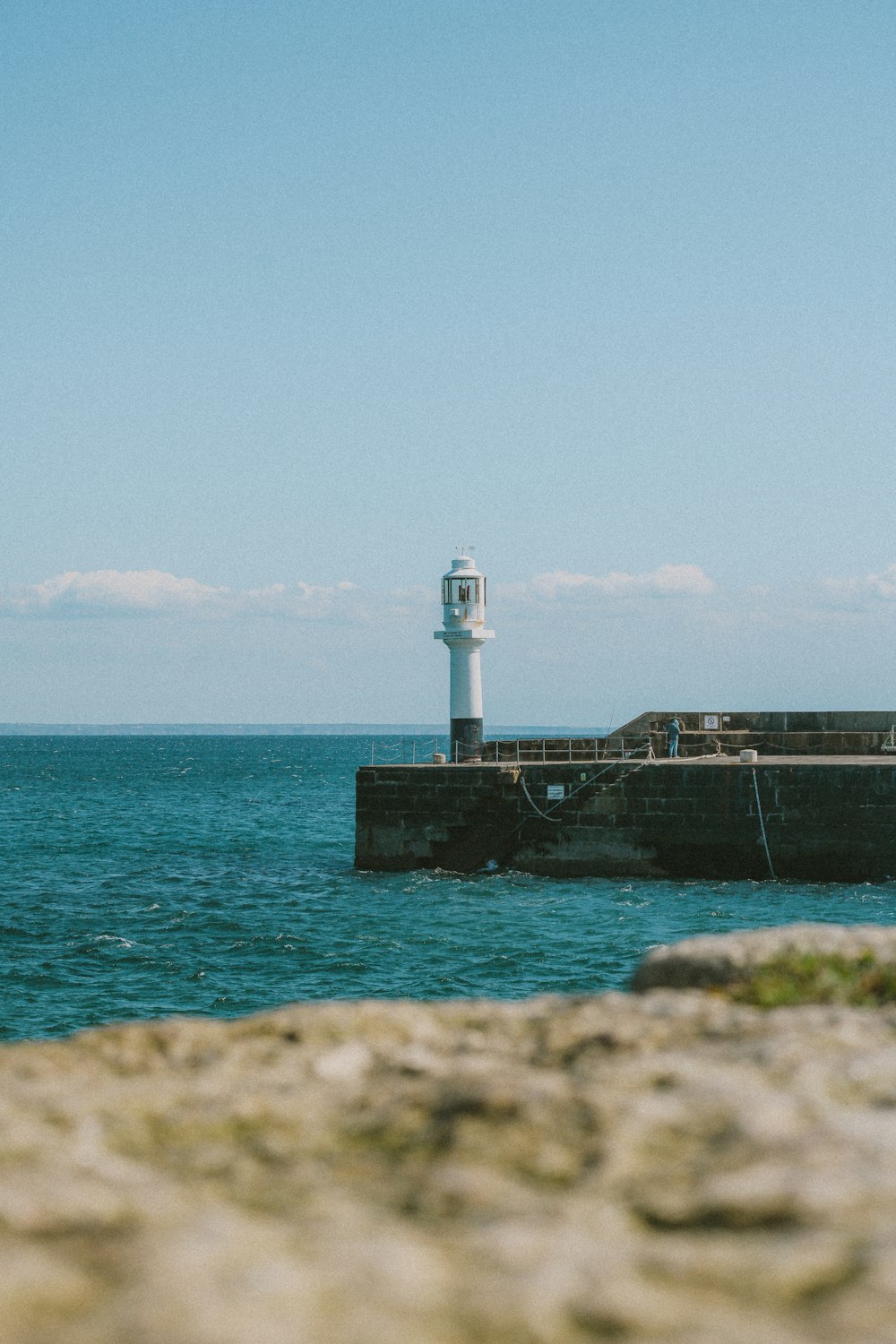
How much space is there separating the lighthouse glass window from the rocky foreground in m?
31.4

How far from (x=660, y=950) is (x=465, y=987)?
13499 millimetres

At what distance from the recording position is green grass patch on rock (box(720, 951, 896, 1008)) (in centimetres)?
493

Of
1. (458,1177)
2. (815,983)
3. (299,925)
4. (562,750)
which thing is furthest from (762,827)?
(458,1177)

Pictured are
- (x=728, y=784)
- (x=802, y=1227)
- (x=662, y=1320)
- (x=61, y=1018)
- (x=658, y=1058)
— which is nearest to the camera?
(x=662, y=1320)

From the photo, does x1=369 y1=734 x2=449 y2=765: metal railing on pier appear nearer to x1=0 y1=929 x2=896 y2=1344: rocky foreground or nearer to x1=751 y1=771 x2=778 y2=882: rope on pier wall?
x1=751 y1=771 x2=778 y2=882: rope on pier wall

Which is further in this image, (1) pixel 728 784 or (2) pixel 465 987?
(1) pixel 728 784

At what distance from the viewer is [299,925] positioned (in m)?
24.1

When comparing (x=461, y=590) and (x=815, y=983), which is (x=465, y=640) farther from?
(x=815, y=983)

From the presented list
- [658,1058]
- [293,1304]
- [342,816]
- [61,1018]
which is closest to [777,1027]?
[658,1058]

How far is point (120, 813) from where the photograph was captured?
54844 millimetres

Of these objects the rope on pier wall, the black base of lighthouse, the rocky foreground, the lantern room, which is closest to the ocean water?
the rope on pier wall

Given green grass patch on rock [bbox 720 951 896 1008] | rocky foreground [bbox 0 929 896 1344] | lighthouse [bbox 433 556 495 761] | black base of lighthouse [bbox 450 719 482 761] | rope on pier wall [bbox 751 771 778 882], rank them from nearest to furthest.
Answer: rocky foreground [bbox 0 929 896 1344] → green grass patch on rock [bbox 720 951 896 1008] → rope on pier wall [bbox 751 771 778 882] → black base of lighthouse [bbox 450 719 482 761] → lighthouse [bbox 433 556 495 761]

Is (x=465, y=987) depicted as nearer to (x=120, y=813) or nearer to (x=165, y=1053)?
(x=165, y=1053)

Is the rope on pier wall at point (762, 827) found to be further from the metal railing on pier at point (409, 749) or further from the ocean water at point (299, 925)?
the metal railing on pier at point (409, 749)
